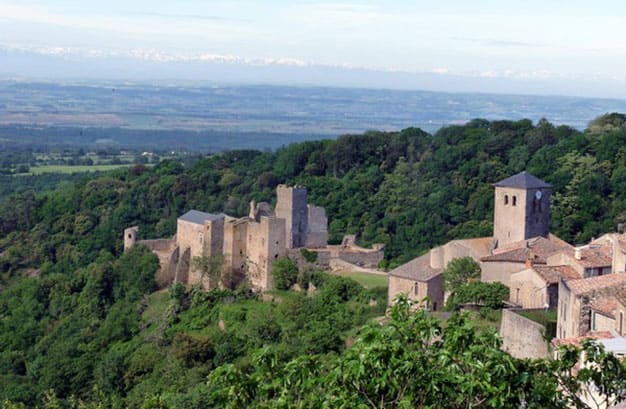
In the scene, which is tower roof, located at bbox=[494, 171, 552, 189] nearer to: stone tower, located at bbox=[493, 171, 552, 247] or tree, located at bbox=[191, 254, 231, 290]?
stone tower, located at bbox=[493, 171, 552, 247]

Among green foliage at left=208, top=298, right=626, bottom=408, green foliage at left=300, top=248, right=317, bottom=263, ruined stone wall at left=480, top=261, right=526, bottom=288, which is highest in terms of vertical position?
green foliage at left=208, top=298, right=626, bottom=408

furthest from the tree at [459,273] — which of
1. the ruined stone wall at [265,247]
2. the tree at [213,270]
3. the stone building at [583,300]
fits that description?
the tree at [213,270]

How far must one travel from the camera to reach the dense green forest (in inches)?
359

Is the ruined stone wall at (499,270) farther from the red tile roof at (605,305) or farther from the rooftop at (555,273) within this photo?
the red tile roof at (605,305)

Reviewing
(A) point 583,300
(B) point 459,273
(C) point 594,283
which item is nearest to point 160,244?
(B) point 459,273

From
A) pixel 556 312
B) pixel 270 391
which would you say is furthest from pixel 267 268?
pixel 270 391

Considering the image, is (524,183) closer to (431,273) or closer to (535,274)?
(431,273)

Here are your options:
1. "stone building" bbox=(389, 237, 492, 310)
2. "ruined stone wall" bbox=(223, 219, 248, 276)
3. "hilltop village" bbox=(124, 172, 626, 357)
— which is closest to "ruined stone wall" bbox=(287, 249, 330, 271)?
"hilltop village" bbox=(124, 172, 626, 357)

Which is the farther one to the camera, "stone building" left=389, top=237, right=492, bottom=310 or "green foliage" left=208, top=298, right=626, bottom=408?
"stone building" left=389, top=237, right=492, bottom=310

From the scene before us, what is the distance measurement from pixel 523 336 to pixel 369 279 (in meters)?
9.13

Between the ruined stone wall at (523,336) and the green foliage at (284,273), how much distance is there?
9.16 m

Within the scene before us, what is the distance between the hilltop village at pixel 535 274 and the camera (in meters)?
17.2

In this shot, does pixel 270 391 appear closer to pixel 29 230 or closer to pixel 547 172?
pixel 547 172

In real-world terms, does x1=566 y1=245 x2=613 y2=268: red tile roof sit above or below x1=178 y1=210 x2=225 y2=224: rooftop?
above
